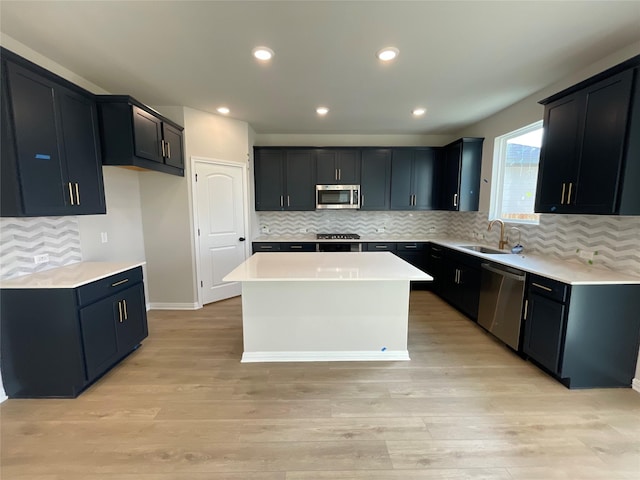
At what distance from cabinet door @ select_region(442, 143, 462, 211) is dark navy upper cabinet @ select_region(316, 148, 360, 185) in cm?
153

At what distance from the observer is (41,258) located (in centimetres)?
232

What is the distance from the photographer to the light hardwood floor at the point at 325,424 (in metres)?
1.53

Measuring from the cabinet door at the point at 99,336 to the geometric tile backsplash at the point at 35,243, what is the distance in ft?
2.22

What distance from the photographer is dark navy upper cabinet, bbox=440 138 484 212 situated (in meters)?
4.11

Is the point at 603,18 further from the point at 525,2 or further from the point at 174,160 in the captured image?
the point at 174,160

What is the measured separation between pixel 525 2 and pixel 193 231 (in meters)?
3.96

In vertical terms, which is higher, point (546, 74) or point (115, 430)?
point (546, 74)

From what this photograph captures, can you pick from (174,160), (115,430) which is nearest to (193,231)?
(174,160)

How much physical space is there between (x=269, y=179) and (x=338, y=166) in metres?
1.25

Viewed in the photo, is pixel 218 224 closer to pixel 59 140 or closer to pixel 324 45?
pixel 59 140

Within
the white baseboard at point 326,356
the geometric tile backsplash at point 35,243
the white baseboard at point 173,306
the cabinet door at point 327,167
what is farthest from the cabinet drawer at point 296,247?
the geometric tile backsplash at point 35,243

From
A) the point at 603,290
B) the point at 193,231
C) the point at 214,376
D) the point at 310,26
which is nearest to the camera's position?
the point at 310,26

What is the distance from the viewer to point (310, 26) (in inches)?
74.9

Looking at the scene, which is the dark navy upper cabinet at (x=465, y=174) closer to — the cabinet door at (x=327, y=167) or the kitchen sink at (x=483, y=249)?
the kitchen sink at (x=483, y=249)
